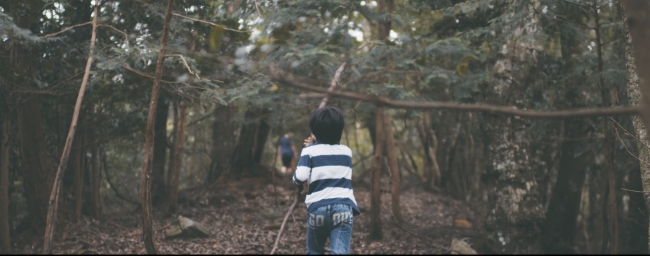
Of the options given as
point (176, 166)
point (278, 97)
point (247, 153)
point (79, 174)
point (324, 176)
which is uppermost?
point (278, 97)

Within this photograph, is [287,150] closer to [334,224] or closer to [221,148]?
[221,148]

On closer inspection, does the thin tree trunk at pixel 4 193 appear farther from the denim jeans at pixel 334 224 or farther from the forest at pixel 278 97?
the denim jeans at pixel 334 224

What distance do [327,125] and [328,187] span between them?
464 millimetres

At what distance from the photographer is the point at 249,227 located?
425 inches

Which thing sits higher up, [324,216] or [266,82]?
[266,82]

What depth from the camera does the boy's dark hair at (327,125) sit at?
4.09 metres

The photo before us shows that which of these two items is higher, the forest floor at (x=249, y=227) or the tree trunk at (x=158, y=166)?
the tree trunk at (x=158, y=166)

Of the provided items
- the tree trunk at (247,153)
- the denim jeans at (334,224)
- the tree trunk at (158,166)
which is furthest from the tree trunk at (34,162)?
the denim jeans at (334,224)

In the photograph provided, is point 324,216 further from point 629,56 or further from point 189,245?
point 189,245

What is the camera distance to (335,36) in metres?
9.04

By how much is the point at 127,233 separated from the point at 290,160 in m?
6.18

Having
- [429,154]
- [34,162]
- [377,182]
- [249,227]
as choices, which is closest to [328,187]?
[377,182]

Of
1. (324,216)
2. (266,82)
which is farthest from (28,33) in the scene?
(324,216)

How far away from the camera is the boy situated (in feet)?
13.1
